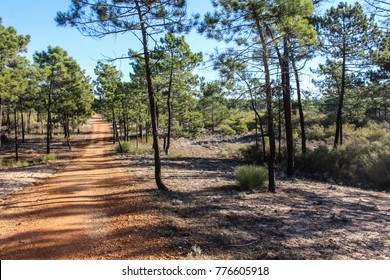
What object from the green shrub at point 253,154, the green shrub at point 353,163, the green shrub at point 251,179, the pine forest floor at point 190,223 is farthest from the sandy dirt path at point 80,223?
the green shrub at point 253,154

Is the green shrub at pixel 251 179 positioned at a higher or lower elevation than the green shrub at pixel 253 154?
higher

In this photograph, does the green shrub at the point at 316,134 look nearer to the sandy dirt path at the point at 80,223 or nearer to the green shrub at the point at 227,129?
the green shrub at the point at 227,129

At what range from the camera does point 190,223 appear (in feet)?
23.3

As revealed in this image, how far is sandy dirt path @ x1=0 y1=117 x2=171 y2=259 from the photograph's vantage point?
574cm

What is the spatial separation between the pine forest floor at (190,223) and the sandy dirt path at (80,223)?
0.02 metres

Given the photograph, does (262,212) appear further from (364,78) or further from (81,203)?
(364,78)

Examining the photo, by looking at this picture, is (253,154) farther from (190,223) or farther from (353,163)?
(190,223)

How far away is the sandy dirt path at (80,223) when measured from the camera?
5.74 metres

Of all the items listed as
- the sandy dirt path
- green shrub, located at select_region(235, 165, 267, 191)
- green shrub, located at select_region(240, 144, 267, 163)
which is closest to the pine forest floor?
the sandy dirt path

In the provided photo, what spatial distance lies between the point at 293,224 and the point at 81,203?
20.3 ft

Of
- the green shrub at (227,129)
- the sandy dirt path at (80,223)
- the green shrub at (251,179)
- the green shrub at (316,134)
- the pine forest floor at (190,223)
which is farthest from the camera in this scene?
the green shrub at (227,129)

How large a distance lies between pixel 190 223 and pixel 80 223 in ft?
8.86

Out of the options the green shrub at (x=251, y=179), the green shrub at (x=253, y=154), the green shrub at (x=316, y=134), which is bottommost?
the green shrub at (x=253, y=154)
